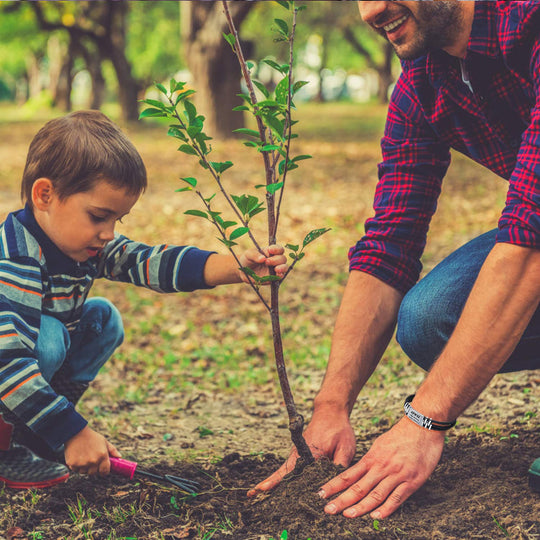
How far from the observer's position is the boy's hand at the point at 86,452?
2.19 m

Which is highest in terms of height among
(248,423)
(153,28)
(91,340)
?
(153,28)

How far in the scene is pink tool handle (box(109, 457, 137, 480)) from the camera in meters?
2.36

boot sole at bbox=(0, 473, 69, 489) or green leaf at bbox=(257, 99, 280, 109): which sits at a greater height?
green leaf at bbox=(257, 99, 280, 109)

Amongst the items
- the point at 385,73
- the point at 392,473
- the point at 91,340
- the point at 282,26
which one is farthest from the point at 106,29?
the point at 392,473

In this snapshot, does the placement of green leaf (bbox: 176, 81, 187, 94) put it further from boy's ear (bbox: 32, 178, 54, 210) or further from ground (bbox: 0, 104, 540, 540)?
ground (bbox: 0, 104, 540, 540)

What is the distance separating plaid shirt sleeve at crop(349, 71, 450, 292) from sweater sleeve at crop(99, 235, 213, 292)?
609 mm

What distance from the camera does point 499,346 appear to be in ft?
6.36

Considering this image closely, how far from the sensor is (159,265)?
2596 mm

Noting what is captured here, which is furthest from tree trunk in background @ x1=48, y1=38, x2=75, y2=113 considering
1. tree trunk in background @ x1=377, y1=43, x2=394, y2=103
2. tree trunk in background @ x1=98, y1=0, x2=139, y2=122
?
tree trunk in background @ x1=377, y1=43, x2=394, y2=103

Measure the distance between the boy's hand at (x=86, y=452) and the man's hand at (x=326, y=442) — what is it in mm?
509

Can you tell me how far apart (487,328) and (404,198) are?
2.87 ft

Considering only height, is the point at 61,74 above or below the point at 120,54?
above

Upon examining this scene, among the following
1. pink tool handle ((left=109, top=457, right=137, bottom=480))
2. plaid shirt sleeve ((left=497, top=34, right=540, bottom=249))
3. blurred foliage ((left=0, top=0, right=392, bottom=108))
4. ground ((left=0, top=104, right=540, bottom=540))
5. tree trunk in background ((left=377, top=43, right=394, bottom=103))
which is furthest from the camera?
tree trunk in background ((left=377, top=43, right=394, bottom=103))

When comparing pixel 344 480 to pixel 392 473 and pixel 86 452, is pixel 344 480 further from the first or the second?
pixel 86 452
